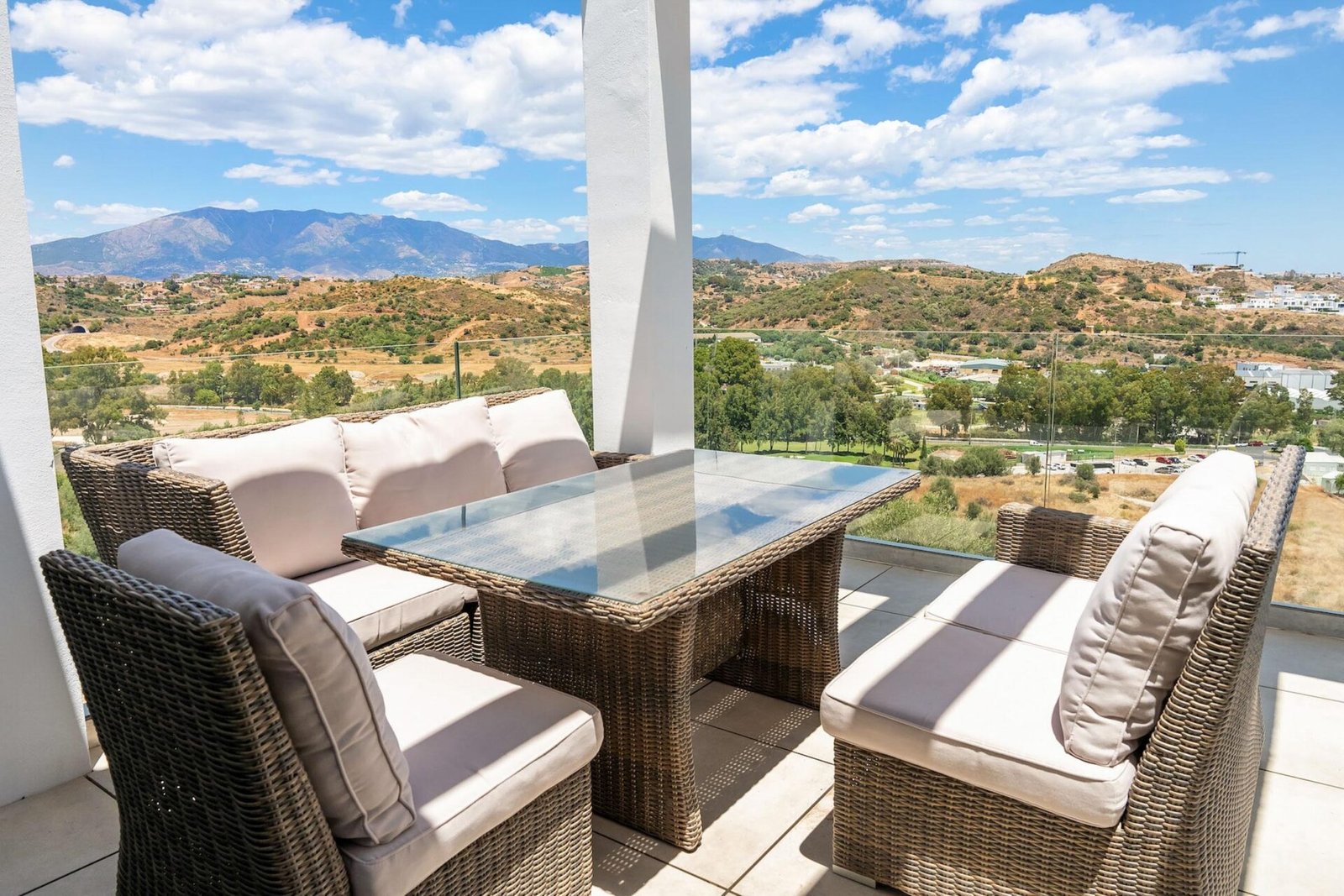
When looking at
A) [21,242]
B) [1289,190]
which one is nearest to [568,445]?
[21,242]

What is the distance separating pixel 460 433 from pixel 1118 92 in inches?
1254

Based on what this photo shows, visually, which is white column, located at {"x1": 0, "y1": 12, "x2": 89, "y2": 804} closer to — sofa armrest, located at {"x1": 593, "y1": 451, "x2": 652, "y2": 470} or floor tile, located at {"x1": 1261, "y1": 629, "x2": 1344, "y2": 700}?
sofa armrest, located at {"x1": 593, "y1": 451, "x2": 652, "y2": 470}

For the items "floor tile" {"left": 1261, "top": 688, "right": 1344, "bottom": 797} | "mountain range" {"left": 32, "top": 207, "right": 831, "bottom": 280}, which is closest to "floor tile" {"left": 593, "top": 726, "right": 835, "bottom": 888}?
"floor tile" {"left": 1261, "top": 688, "right": 1344, "bottom": 797}

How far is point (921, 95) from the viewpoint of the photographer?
3022 cm

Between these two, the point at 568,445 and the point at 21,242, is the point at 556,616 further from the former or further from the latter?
the point at 21,242

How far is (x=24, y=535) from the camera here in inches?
90.3

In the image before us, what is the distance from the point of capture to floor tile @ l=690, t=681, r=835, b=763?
2547 millimetres

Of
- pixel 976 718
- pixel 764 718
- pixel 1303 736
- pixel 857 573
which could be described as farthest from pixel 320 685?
pixel 857 573

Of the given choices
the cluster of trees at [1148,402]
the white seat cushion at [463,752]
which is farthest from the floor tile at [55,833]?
the cluster of trees at [1148,402]

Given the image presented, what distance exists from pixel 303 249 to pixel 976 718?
26958 millimetres

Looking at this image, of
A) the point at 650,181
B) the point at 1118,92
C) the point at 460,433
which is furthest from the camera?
the point at 1118,92

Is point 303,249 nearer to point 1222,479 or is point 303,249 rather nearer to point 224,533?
point 224,533

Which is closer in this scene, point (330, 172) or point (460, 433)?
point (460, 433)

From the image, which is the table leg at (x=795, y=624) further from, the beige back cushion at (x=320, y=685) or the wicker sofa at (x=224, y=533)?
the beige back cushion at (x=320, y=685)
